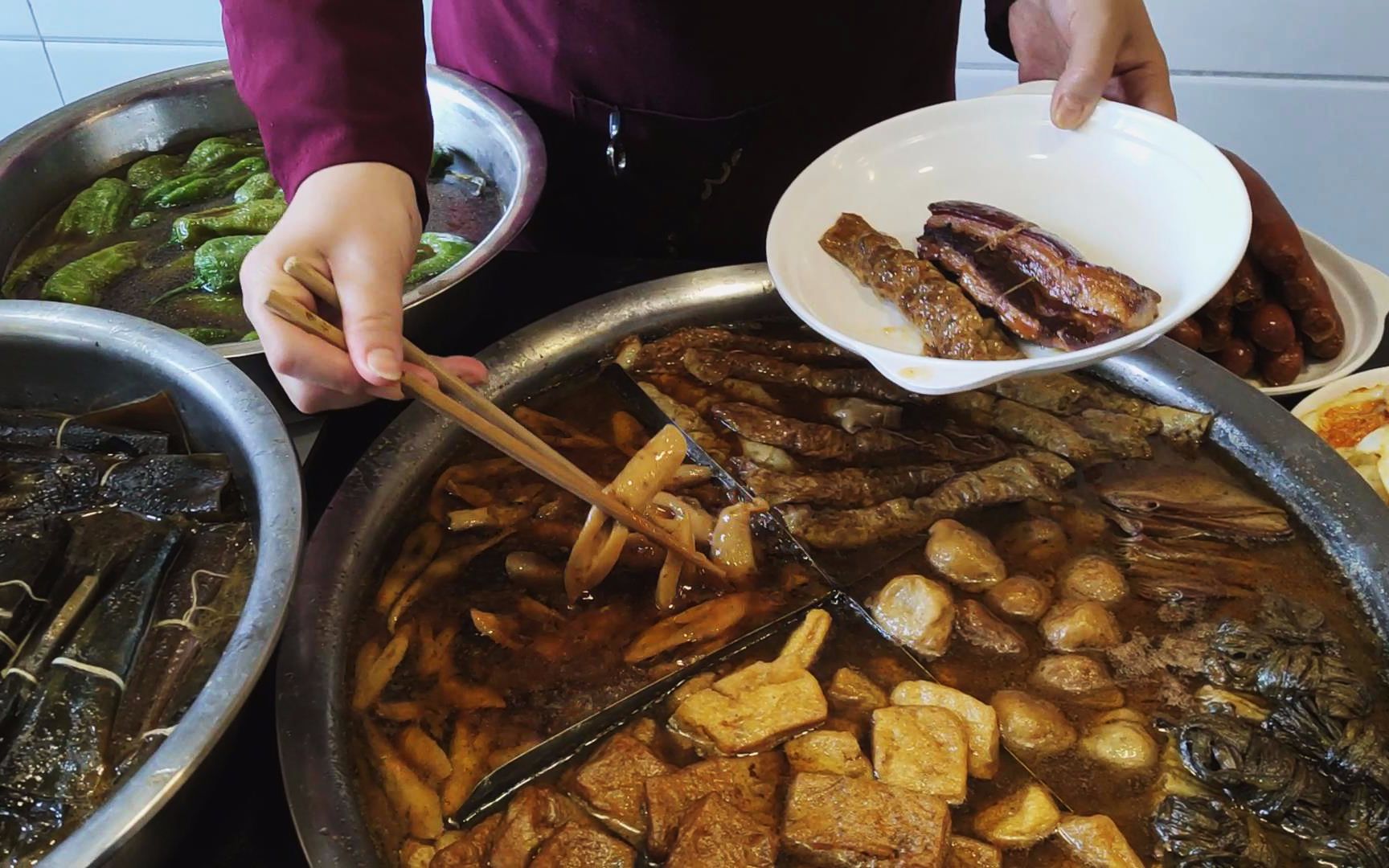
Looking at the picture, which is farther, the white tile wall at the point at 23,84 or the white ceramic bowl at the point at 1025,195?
the white tile wall at the point at 23,84

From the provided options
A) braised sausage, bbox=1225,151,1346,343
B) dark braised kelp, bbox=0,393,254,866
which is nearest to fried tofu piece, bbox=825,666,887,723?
dark braised kelp, bbox=0,393,254,866

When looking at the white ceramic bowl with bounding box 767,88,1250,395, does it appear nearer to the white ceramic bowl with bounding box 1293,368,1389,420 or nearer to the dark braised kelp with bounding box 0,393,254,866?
the white ceramic bowl with bounding box 1293,368,1389,420

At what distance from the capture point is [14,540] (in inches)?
74.4

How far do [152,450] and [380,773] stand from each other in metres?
0.88

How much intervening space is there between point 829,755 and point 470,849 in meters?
0.65

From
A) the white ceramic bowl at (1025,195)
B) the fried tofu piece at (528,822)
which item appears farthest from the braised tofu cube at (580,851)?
the white ceramic bowl at (1025,195)

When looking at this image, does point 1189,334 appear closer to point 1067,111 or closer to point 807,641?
point 1067,111

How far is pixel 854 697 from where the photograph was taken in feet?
6.44

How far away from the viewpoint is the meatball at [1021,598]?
208cm

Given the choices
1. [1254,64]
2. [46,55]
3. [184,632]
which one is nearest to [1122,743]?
[184,632]

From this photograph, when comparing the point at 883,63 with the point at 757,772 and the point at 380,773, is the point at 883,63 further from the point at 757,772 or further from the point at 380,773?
the point at 380,773

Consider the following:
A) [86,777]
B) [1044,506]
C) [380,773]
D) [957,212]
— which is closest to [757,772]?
[380,773]

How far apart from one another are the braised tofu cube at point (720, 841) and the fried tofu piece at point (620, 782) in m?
0.09

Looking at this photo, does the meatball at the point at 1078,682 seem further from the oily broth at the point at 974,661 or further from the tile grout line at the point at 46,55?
the tile grout line at the point at 46,55
